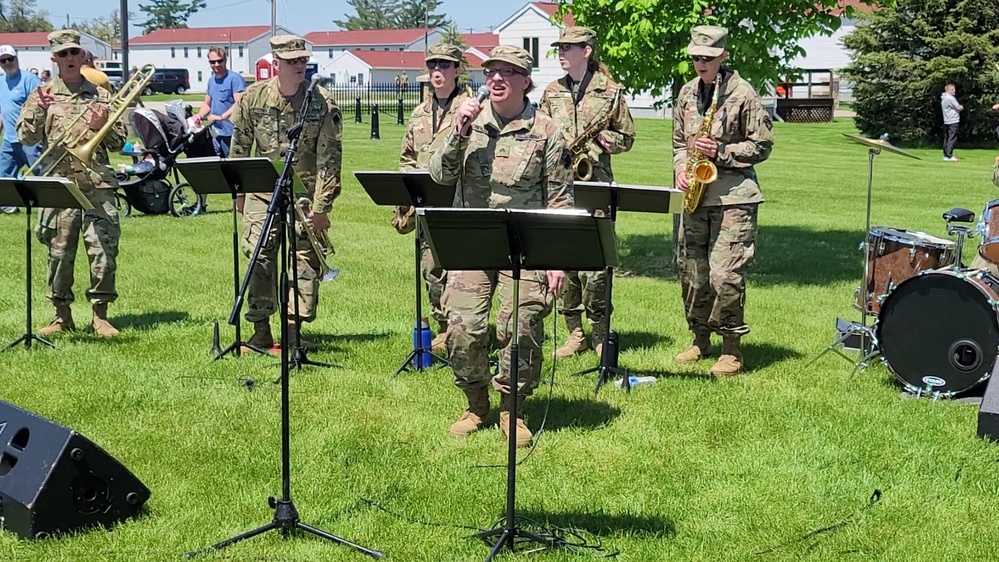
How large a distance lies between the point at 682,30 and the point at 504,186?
5.58m

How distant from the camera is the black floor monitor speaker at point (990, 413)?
22.1 feet

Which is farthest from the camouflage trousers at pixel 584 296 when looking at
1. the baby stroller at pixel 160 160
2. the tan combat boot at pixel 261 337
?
the baby stroller at pixel 160 160

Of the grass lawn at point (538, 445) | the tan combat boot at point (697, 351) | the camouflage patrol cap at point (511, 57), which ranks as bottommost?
the grass lawn at point (538, 445)

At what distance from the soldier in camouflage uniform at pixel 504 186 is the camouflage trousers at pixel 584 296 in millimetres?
2242

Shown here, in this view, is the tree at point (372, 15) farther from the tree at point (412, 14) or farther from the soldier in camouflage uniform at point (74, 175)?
the soldier in camouflage uniform at point (74, 175)

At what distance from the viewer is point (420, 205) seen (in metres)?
7.95

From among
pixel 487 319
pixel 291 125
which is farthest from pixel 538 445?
pixel 291 125

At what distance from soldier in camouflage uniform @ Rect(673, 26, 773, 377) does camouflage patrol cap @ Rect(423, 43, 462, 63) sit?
1715 mm

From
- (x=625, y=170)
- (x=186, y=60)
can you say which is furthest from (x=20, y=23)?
(x=625, y=170)

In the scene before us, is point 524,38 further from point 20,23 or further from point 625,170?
point 20,23

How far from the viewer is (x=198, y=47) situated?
110m

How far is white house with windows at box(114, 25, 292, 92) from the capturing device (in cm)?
10812

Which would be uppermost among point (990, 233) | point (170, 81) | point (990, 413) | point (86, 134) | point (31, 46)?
point (31, 46)

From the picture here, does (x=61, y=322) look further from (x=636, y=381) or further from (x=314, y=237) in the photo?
(x=636, y=381)
